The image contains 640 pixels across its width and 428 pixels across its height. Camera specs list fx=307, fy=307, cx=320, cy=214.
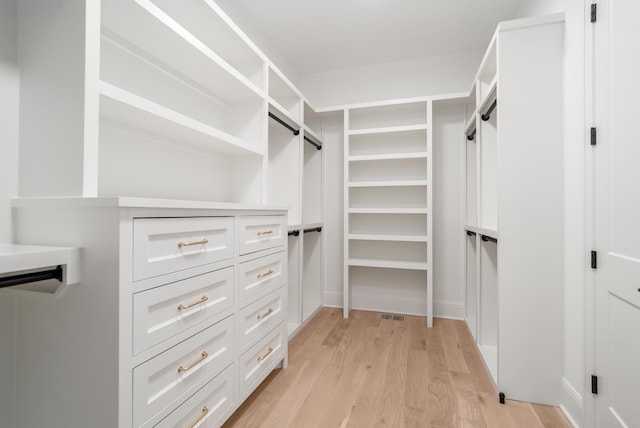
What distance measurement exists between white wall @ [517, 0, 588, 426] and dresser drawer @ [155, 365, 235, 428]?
164cm

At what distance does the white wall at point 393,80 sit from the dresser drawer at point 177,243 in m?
2.52

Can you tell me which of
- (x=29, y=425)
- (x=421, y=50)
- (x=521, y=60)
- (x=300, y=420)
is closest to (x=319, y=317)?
(x=300, y=420)

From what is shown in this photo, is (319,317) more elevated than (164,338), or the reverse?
(164,338)

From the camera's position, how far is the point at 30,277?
34.1 inches

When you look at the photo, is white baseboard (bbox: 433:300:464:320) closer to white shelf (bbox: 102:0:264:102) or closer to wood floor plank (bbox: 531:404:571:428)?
wood floor plank (bbox: 531:404:571:428)

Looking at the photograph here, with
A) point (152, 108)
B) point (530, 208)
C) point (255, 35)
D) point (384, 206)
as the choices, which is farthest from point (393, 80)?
point (152, 108)

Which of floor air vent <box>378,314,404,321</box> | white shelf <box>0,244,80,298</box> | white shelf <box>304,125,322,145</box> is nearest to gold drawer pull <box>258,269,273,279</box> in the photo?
white shelf <box>0,244,80,298</box>

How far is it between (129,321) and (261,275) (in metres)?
0.82

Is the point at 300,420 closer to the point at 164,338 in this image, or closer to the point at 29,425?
the point at 164,338

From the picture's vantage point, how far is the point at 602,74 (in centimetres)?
130

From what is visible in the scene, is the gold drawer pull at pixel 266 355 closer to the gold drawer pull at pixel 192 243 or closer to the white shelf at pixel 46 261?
the gold drawer pull at pixel 192 243

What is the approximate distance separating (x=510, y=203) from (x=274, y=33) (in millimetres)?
2429

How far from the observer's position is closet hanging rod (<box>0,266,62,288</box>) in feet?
2.68

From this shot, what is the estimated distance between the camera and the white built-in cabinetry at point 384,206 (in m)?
3.07
